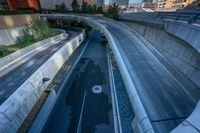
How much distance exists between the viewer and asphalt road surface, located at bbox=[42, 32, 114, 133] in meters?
14.2

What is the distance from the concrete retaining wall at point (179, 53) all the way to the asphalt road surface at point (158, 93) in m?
1.41

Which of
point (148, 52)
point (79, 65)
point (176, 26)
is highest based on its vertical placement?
point (176, 26)

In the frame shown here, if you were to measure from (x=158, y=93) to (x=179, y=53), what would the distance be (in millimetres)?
5675

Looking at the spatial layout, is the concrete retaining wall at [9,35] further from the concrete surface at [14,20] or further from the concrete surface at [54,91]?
the concrete surface at [54,91]

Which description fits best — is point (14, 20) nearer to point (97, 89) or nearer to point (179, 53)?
point (97, 89)

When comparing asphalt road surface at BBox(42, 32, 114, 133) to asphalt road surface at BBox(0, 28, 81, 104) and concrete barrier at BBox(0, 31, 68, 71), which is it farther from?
concrete barrier at BBox(0, 31, 68, 71)

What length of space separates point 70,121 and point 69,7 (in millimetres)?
84809

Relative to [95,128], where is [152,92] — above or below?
above

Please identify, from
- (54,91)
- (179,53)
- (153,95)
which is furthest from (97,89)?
(179,53)

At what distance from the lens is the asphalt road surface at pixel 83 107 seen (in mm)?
14219

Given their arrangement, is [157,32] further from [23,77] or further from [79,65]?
[23,77]

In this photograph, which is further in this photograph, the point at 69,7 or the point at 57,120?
the point at 69,7

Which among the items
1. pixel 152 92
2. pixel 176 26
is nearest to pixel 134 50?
pixel 176 26

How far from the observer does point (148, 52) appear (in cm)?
2011
